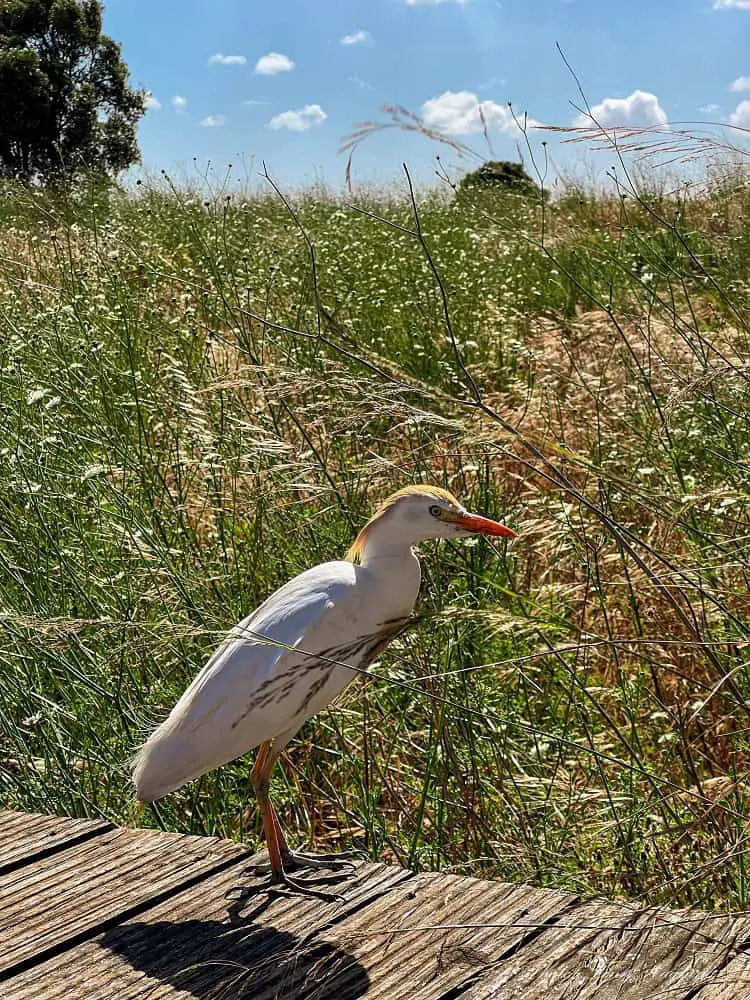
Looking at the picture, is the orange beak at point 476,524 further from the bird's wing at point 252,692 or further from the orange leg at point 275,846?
the orange leg at point 275,846

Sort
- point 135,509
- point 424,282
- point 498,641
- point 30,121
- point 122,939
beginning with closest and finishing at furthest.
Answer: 1. point 122,939
2. point 135,509
3. point 498,641
4. point 424,282
5. point 30,121

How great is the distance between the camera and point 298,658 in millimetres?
1873

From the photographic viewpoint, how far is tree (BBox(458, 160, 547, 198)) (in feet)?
9.43

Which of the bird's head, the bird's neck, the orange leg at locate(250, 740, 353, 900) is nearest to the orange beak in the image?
the bird's head

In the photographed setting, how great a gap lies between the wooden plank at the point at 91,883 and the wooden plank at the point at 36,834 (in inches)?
1.0

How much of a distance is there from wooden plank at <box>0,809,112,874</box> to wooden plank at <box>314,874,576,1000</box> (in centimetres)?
61

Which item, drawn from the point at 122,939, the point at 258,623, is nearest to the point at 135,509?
the point at 258,623

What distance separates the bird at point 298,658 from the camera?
1.84m

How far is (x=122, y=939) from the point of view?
63.4 inches

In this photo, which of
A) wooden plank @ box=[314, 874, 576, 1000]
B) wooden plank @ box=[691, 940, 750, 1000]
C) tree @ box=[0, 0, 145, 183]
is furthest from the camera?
tree @ box=[0, 0, 145, 183]

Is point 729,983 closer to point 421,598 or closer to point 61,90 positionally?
point 421,598

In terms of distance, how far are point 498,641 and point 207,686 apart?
149 cm

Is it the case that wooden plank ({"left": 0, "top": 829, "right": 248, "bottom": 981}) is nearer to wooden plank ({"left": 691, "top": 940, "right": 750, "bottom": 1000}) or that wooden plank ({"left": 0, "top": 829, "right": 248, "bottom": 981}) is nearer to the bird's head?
the bird's head

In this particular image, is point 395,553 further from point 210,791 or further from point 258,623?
point 210,791
